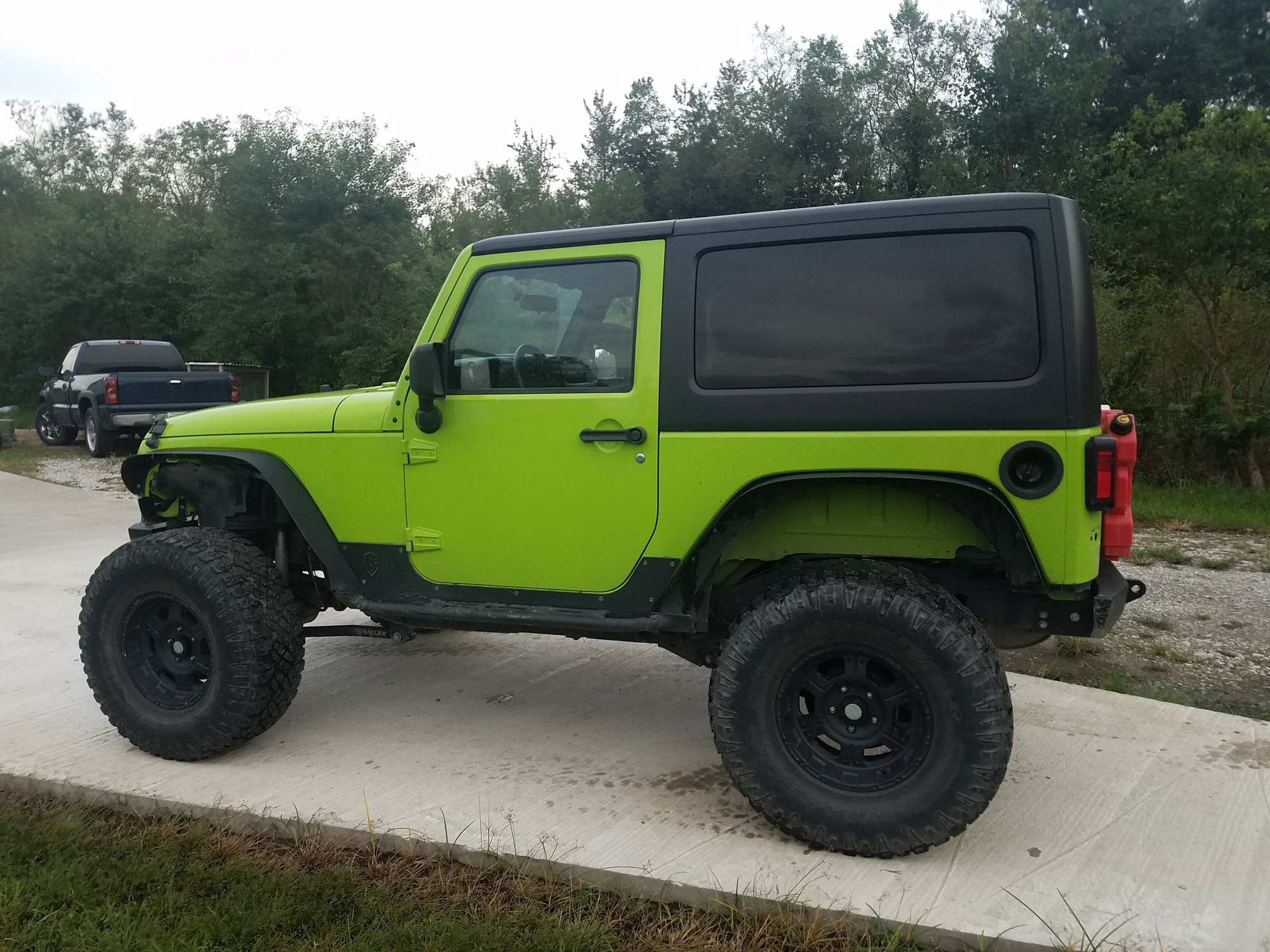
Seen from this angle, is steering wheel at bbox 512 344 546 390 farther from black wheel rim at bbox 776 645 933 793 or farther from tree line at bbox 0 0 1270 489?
tree line at bbox 0 0 1270 489

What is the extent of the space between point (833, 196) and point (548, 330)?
2086 cm

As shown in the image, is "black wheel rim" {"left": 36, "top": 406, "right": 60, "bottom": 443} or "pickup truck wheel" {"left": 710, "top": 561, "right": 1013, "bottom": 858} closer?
"pickup truck wheel" {"left": 710, "top": 561, "right": 1013, "bottom": 858}

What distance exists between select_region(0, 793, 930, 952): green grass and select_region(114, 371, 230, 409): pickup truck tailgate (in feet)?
42.5

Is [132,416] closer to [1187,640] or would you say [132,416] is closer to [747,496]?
[747,496]

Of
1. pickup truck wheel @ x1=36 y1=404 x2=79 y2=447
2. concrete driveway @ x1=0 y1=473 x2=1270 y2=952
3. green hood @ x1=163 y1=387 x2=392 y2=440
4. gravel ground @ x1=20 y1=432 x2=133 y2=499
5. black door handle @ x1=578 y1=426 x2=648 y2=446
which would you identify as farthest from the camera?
pickup truck wheel @ x1=36 y1=404 x2=79 y2=447

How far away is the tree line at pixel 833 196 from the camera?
1111cm

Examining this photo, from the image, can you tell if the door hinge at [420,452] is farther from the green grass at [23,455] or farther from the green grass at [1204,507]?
the green grass at [23,455]

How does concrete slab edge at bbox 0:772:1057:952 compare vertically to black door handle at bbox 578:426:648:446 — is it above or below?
below

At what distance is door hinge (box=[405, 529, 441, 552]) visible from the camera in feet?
12.4

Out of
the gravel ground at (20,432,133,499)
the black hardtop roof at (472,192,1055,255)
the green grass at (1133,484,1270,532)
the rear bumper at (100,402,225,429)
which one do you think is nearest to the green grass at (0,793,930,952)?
the black hardtop roof at (472,192,1055,255)

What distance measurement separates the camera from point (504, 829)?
130 inches

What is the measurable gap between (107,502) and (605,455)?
940 centimetres

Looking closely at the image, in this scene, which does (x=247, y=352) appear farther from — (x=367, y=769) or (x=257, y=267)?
(x=367, y=769)

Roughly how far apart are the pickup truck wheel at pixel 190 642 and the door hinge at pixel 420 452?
796 mm
